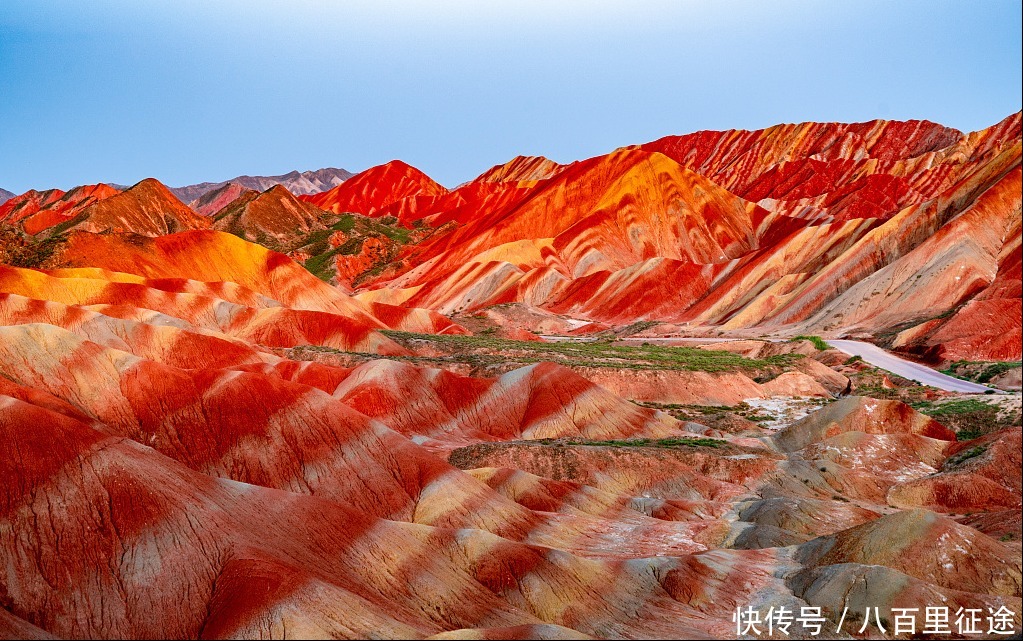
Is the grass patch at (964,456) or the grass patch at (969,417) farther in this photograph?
the grass patch at (969,417)

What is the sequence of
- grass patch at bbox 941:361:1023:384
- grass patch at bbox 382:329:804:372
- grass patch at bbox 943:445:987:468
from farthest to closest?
grass patch at bbox 382:329:804:372
grass patch at bbox 941:361:1023:384
grass patch at bbox 943:445:987:468

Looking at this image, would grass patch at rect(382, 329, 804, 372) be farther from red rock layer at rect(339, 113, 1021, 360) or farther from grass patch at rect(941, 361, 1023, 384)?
grass patch at rect(941, 361, 1023, 384)

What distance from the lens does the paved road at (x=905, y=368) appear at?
147ft

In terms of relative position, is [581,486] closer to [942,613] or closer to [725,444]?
[725,444]

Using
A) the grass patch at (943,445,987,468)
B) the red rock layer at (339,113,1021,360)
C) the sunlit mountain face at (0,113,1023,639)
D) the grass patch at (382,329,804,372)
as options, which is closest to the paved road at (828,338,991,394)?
the sunlit mountain face at (0,113,1023,639)

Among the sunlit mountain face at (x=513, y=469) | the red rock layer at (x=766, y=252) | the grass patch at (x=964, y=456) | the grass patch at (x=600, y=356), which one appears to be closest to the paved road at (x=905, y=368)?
the sunlit mountain face at (x=513, y=469)

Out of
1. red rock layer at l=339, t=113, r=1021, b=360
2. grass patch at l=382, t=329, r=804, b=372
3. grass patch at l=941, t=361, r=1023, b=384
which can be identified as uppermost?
A: red rock layer at l=339, t=113, r=1021, b=360

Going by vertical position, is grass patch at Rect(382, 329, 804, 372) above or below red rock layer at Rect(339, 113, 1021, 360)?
below

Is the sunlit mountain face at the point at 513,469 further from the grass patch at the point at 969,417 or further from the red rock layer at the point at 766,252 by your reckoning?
the red rock layer at the point at 766,252

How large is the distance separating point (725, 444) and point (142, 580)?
103 ft

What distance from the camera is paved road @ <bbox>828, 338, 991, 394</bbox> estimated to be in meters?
44.7

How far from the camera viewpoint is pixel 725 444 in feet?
144

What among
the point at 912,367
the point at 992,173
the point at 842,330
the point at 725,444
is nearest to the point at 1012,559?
the point at 725,444

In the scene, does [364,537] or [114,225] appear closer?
[364,537]
